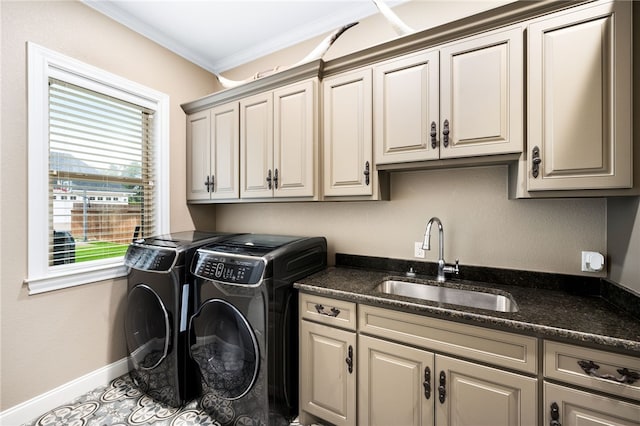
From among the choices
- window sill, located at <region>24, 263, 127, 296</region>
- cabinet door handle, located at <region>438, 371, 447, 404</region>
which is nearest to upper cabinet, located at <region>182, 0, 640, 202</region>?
cabinet door handle, located at <region>438, 371, 447, 404</region>

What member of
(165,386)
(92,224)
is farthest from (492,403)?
(92,224)

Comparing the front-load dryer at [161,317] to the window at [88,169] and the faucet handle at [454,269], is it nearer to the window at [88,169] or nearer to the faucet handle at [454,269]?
the window at [88,169]

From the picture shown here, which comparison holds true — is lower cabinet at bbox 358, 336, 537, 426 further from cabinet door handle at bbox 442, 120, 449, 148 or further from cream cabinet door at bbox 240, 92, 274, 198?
cream cabinet door at bbox 240, 92, 274, 198

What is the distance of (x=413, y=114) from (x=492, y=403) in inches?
58.7

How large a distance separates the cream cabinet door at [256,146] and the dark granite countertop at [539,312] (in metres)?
0.89

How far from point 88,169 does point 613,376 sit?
3.13 metres

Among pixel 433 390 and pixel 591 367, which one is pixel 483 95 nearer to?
pixel 591 367

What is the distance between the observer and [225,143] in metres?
2.42

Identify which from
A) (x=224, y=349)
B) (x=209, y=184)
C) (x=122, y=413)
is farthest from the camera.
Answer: (x=209, y=184)

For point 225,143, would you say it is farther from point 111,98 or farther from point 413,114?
point 413,114

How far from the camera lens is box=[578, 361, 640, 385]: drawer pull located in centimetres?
97

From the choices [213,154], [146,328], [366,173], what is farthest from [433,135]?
[146,328]

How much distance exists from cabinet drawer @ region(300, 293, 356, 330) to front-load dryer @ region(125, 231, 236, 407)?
2.61 ft

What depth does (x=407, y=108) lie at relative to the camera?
165cm
